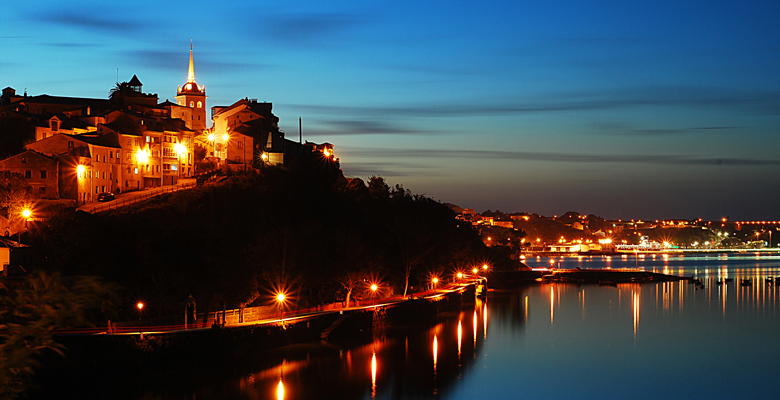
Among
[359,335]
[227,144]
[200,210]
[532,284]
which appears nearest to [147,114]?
[227,144]

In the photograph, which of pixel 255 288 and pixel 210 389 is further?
pixel 255 288

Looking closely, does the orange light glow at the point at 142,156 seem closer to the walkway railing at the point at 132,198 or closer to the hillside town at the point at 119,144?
the hillside town at the point at 119,144

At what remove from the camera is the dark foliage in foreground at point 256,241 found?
40.5m

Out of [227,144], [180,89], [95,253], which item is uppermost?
[180,89]

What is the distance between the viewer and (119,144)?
214ft

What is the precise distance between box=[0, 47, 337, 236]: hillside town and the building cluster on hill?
73 mm

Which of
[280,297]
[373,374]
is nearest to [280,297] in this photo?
[280,297]

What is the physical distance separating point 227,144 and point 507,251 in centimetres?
6397

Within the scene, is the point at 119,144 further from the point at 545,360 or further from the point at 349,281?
the point at 545,360

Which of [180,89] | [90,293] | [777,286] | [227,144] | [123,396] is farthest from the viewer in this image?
[777,286]

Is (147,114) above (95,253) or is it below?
above

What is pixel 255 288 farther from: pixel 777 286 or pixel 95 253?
pixel 777 286

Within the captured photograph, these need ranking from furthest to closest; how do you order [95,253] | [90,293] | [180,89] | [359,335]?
[180,89]
[359,335]
[95,253]
[90,293]

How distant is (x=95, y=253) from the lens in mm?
40062
